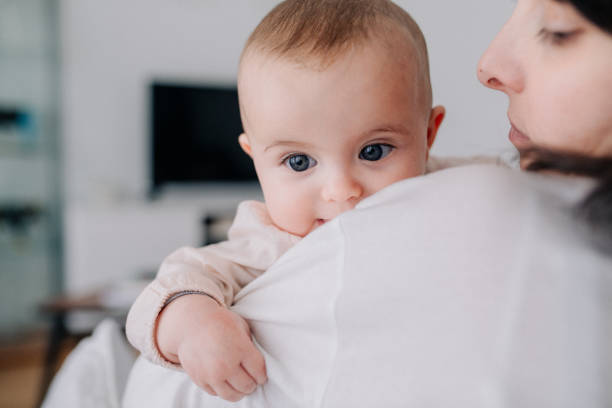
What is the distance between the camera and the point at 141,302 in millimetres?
648

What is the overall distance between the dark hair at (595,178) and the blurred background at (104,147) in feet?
9.59

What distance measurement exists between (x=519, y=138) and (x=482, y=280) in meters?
0.27

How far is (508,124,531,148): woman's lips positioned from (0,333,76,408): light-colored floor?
289cm

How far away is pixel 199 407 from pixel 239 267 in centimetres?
19

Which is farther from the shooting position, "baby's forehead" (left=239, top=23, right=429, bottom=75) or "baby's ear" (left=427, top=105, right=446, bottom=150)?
"baby's ear" (left=427, top=105, right=446, bottom=150)

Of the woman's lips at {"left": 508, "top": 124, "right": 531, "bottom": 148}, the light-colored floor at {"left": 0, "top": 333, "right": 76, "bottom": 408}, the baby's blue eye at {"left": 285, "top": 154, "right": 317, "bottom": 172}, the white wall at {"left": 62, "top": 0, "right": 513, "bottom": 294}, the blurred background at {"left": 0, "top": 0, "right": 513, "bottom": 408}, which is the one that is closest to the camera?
the woman's lips at {"left": 508, "top": 124, "right": 531, "bottom": 148}

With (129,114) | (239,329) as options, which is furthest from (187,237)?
(239,329)

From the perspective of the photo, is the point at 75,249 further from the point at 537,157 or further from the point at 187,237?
the point at 537,157

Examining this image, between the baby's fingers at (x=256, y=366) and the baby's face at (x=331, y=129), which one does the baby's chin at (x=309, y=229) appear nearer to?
the baby's face at (x=331, y=129)

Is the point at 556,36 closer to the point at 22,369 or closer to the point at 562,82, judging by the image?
the point at 562,82

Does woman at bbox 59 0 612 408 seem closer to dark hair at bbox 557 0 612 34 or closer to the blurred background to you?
dark hair at bbox 557 0 612 34

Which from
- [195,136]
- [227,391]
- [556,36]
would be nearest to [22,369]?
[195,136]

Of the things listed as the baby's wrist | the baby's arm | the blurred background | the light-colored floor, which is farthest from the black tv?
the baby's wrist

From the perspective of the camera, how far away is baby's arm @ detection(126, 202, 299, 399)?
0.55m
